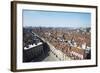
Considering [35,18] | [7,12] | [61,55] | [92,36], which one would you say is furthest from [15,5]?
[92,36]

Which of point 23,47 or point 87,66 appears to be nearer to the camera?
point 23,47

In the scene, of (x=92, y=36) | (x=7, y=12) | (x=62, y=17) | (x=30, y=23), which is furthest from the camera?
(x=92, y=36)

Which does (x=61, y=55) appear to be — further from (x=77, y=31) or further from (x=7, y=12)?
(x=7, y=12)

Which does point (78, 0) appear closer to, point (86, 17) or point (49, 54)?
point (86, 17)

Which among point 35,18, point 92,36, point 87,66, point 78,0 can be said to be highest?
point 78,0

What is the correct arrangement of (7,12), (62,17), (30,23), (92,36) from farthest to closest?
(92,36) < (62,17) < (30,23) < (7,12)

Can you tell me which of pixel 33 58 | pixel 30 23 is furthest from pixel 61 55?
pixel 30 23

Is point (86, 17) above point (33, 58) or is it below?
above
